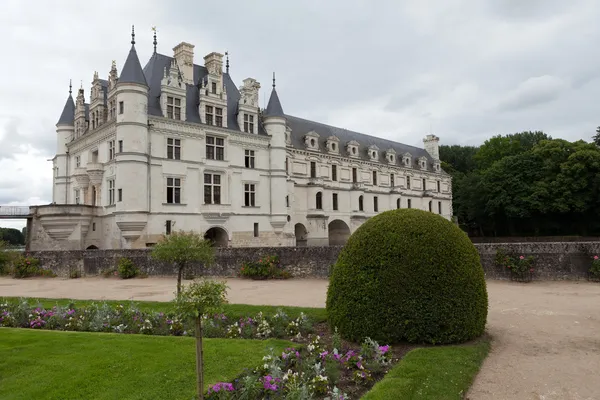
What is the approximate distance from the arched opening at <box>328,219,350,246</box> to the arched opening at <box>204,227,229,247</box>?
14703mm

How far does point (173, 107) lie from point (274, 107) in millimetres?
8544

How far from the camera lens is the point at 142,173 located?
88.9 ft

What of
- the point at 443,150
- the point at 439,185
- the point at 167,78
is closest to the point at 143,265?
the point at 167,78

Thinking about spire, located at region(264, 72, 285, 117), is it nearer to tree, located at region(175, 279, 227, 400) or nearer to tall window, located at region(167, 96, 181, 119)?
tall window, located at region(167, 96, 181, 119)

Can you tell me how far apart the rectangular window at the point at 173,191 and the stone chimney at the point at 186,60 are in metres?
7.91

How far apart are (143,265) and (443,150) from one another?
61079mm

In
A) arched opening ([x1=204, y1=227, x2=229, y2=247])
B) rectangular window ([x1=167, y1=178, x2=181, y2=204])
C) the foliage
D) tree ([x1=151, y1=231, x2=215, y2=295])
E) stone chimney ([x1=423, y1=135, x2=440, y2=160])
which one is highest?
stone chimney ([x1=423, y1=135, x2=440, y2=160])

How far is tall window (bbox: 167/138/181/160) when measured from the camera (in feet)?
94.2

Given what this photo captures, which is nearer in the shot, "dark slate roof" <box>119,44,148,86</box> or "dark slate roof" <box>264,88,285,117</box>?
"dark slate roof" <box>119,44,148,86</box>

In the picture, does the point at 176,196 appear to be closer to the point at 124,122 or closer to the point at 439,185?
the point at 124,122

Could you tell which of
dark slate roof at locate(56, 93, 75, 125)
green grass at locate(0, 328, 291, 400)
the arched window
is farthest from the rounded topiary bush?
dark slate roof at locate(56, 93, 75, 125)

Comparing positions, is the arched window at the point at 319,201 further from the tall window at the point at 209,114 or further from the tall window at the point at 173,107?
the tall window at the point at 173,107

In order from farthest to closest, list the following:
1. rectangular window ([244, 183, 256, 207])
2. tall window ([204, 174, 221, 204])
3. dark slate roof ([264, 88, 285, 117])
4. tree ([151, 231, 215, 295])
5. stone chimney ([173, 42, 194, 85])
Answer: dark slate roof ([264, 88, 285, 117]) < rectangular window ([244, 183, 256, 207]) < stone chimney ([173, 42, 194, 85]) < tall window ([204, 174, 221, 204]) < tree ([151, 231, 215, 295])

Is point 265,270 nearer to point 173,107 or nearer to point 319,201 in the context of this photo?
point 173,107
